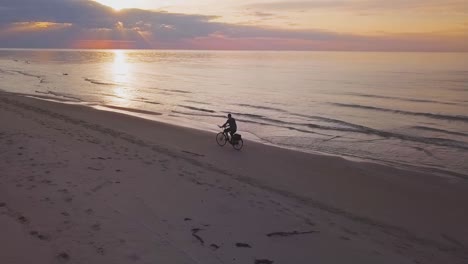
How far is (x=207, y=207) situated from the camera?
10.6 metres

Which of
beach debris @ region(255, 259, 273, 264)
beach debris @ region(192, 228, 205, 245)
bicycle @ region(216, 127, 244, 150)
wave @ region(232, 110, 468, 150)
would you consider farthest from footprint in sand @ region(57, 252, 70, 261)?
wave @ region(232, 110, 468, 150)

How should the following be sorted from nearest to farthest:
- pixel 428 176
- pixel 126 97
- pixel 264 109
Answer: pixel 428 176, pixel 264 109, pixel 126 97

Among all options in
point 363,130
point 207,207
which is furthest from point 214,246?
point 363,130

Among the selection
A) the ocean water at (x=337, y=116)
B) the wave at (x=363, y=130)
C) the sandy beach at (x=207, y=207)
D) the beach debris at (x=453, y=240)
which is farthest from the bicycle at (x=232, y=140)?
the beach debris at (x=453, y=240)

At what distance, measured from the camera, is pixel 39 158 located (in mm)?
13352

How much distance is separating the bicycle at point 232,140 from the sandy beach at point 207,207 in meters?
1.06

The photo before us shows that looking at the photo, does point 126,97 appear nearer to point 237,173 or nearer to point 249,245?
point 237,173

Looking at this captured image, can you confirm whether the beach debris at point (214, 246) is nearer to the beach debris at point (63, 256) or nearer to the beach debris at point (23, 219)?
the beach debris at point (63, 256)

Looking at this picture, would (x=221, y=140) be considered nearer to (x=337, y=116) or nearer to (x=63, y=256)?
(x=63, y=256)

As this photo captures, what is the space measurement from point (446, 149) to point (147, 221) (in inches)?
745

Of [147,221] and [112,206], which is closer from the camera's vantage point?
[147,221]

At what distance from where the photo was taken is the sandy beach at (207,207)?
8023 mm

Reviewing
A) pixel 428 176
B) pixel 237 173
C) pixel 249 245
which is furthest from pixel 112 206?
pixel 428 176

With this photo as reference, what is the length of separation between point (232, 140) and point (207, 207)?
9.65 meters
